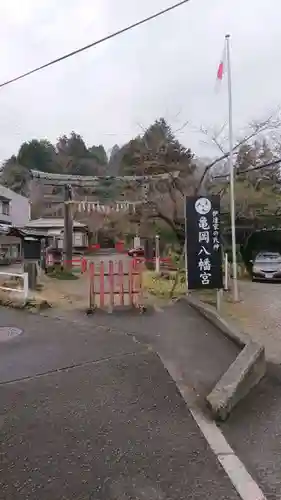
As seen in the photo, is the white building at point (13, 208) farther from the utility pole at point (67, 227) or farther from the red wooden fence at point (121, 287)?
the red wooden fence at point (121, 287)

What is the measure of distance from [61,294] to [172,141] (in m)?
12.3

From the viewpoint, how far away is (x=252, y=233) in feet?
71.3

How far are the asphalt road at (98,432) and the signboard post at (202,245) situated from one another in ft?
11.7

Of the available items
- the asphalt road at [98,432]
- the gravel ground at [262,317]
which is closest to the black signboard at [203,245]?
the gravel ground at [262,317]

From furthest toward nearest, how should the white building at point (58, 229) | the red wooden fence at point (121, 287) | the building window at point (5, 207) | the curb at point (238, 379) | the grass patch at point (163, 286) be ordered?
the white building at point (58, 229), the building window at point (5, 207), the grass patch at point (163, 286), the red wooden fence at point (121, 287), the curb at point (238, 379)

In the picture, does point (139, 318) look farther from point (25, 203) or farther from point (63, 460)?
point (25, 203)

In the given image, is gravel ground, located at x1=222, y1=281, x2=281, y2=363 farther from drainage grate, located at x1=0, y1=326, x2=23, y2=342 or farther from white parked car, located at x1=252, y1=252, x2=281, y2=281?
white parked car, located at x1=252, y1=252, x2=281, y2=281

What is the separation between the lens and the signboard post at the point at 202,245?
9.05 metres

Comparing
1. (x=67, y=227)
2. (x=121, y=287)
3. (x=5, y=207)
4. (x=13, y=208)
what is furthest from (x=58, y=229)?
(x=121, y=287)

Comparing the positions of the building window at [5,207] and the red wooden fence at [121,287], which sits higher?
the building window at [5,207]

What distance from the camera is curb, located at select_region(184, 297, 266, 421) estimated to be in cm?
397

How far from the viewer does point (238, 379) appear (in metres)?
4.38

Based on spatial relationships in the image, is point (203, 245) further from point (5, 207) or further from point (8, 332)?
point (5, 207)

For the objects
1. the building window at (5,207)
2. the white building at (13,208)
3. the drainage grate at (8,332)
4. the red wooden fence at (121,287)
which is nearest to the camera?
the drainage grate at (8,332)
